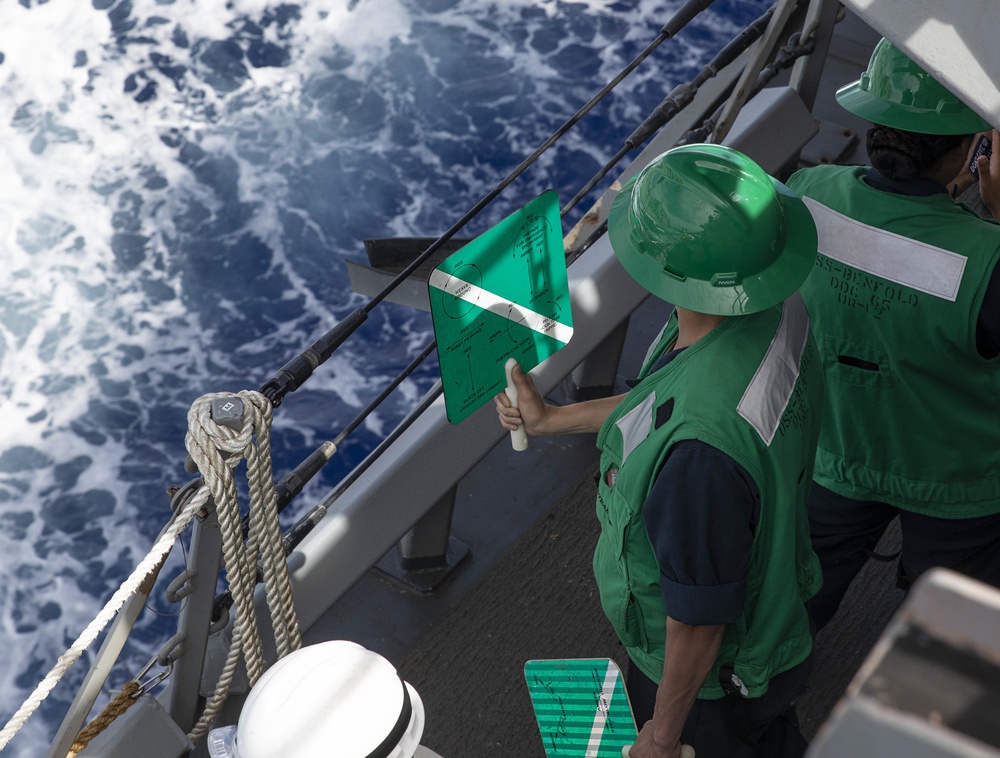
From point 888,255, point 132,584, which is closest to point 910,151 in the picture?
point 888,255

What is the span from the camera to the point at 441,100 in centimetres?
917

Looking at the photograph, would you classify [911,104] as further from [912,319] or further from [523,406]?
[523,406]

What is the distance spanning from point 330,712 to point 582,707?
96 cm

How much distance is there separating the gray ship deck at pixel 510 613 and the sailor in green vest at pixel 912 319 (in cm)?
60

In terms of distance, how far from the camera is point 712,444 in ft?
5.33

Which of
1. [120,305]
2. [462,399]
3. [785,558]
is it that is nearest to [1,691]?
[120,305]

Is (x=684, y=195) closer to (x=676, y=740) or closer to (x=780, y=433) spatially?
(x=780, y=433)

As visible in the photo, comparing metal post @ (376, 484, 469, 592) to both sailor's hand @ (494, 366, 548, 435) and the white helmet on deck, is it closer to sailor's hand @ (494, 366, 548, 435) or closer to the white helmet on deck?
sailor's hand @ (494, 366, 548, 435)

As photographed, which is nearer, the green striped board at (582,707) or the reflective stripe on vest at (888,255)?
the reflective stripe on vest at (888,255)

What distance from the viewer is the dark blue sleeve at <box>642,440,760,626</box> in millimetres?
1628

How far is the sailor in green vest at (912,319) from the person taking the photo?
2.04 m

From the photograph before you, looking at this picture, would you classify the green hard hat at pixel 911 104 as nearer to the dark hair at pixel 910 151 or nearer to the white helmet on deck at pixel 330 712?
the dark hair at pixel 910 151

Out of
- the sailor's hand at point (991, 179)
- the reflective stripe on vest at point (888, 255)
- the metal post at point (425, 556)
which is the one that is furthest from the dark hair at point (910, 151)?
the metal post at point (425, 556)

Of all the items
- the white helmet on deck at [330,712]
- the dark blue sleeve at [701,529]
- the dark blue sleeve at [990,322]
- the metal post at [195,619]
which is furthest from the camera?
the metal post at [195,619]
